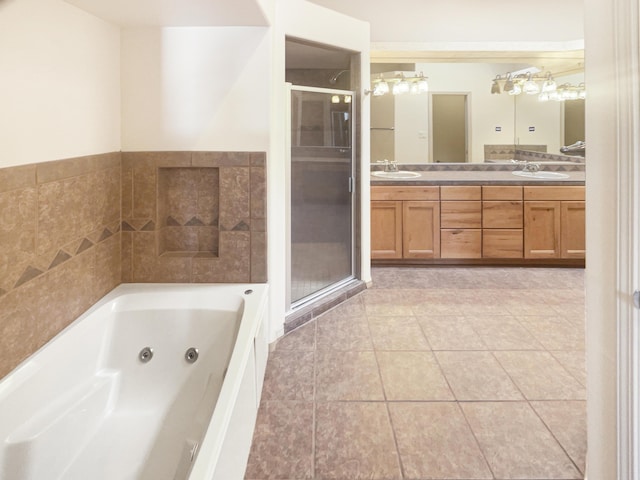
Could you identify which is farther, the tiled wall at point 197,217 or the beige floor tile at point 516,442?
the tiled wall at point 197,217

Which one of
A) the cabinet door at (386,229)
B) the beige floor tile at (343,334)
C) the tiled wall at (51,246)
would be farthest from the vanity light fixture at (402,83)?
the tiled wall at (51,246)

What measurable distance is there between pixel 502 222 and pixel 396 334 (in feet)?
7.19

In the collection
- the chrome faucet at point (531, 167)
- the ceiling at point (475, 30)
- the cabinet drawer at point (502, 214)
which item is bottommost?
the cabinet drawer at point (502, 214)

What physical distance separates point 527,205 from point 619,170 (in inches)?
140

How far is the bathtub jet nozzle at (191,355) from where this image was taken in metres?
2.12

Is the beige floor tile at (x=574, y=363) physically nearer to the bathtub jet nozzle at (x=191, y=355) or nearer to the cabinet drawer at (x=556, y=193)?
the bathtub jet nozzle at (x=191, y=355)

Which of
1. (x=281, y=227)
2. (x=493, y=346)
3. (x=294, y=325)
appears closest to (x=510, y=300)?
(x=493, y=346)

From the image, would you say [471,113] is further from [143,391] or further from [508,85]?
[143,391]

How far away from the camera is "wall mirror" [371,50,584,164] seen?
4.92 metres

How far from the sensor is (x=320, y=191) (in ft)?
11.0

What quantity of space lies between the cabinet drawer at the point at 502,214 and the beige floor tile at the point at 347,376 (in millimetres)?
2458

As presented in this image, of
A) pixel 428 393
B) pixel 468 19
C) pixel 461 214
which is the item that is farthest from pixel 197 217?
pixel 468 19

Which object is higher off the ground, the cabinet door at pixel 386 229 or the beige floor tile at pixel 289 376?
the cabinet door at pixel 386 229

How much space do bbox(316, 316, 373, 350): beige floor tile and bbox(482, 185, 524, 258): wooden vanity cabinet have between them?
199 centimetres
